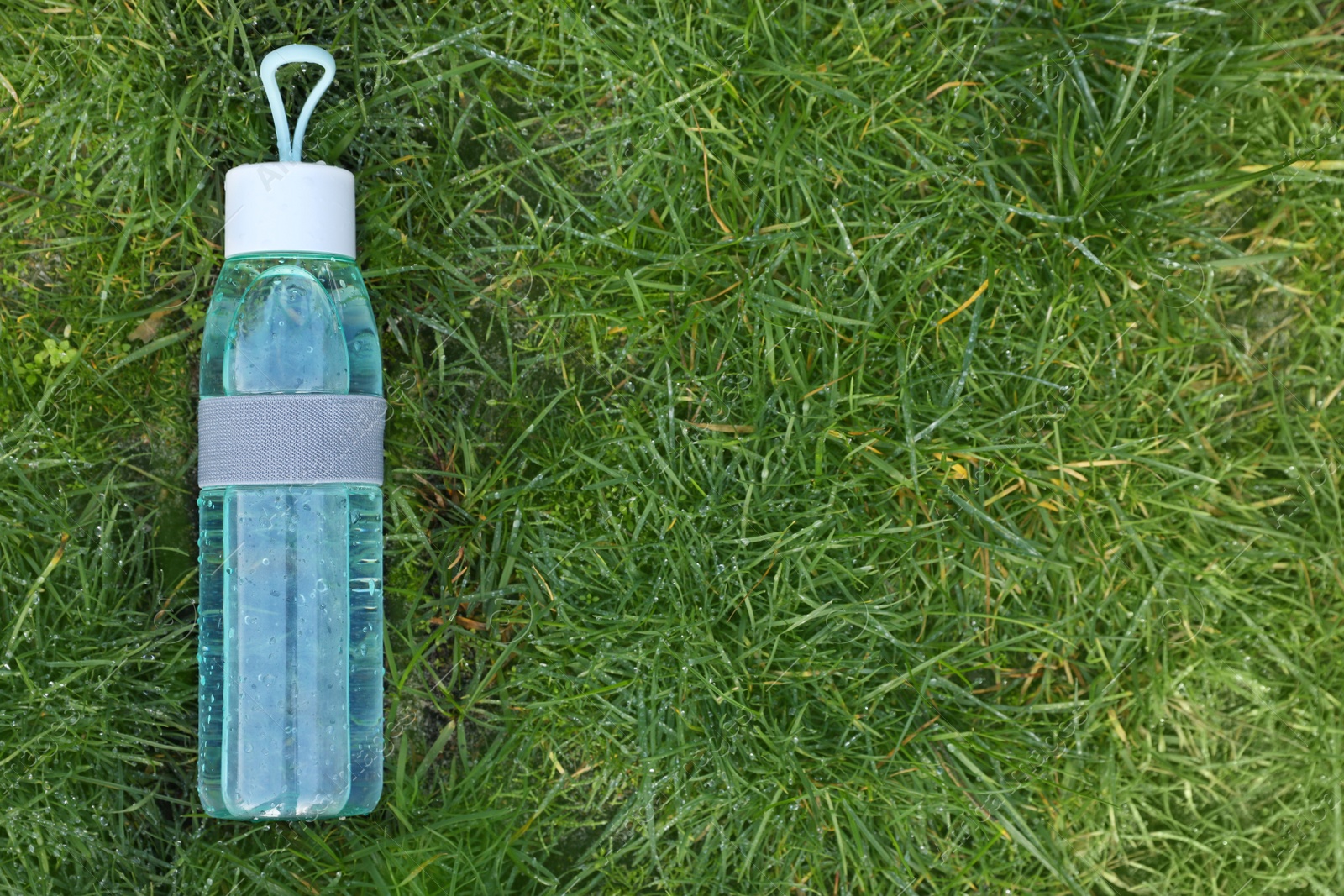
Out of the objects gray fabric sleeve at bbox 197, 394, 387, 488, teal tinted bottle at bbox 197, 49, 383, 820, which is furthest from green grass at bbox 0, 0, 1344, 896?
gray fabric sleeve at bbox 197, 394, 387, 488

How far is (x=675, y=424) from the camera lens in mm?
1799

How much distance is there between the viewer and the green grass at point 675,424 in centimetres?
175

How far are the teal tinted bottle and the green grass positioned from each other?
79 millimetres

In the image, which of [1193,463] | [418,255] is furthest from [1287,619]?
[418,255]

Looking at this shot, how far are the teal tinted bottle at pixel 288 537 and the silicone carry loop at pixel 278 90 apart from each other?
0.08 ft

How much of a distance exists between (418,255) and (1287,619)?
1.97m

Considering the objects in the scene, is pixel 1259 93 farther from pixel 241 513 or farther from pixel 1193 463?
pixel 241 513

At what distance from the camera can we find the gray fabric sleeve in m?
1.60

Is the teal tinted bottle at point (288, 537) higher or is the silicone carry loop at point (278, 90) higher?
the silicone carry loop at point (278, 90)

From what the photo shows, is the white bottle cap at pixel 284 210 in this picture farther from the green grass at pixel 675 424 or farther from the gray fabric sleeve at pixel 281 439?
the gray fabric sleeve at pixel 281 439

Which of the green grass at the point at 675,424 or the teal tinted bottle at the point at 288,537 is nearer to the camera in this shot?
the teal tinted bottle at the point at 288,537

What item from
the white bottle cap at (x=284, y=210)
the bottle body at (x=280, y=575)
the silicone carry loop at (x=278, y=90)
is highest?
the silicone carry loop at (x=278, y=90)

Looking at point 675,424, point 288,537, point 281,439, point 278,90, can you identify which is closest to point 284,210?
point 278,90

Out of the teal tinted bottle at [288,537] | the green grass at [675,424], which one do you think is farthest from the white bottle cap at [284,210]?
the green grass at [675,424]
